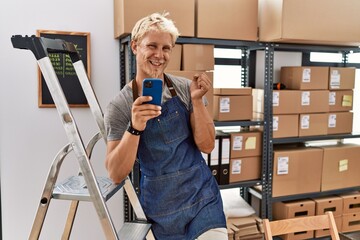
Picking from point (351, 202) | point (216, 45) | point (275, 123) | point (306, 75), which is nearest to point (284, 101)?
point (275, 123)

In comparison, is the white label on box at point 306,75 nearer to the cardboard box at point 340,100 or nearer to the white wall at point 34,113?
the cardboard box at point 340,100

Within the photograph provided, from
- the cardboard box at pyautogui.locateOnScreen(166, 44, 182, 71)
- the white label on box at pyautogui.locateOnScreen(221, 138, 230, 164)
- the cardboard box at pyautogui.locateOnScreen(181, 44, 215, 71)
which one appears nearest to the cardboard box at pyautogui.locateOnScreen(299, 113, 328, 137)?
the white label on box at pyautogui.locateOnScreen(221, 138, 230, 164)

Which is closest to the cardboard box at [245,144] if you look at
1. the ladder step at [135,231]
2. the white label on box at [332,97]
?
the white label on box at [332,97]

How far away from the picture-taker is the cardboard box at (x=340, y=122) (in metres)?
2.53

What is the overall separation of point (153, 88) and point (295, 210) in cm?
180

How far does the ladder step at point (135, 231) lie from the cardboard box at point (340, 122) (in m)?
1.79

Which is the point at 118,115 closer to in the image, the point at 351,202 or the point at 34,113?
the point at 34,113

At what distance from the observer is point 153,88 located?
113 centimetres

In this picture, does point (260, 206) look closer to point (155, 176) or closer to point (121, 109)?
point (155, 176)

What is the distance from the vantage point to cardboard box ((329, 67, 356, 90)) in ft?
8.15

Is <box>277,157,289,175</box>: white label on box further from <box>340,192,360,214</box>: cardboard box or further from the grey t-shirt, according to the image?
the grey t-shirt

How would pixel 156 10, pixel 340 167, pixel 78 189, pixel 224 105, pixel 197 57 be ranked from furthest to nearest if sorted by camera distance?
pixel 340 167 < pixel 224 105 < pixel 197 57 < pixel 156 10 < pixel 78 189

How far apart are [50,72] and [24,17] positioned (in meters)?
1.23

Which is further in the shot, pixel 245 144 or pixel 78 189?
pixel 245 144
